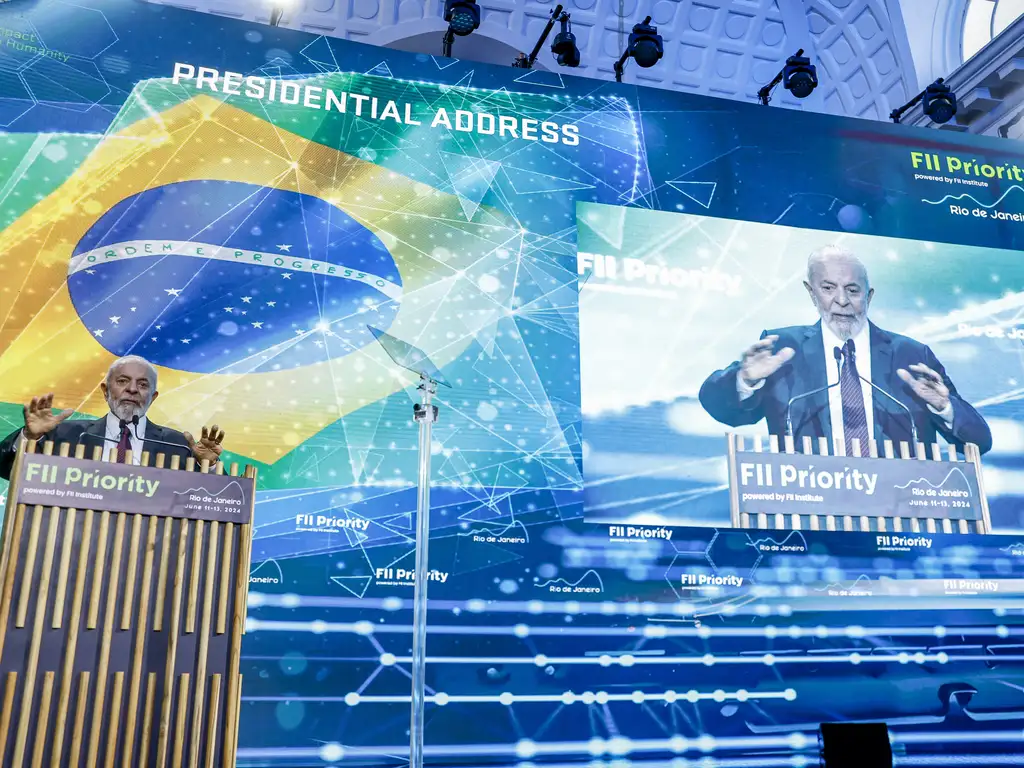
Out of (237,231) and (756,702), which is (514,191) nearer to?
(237,231)

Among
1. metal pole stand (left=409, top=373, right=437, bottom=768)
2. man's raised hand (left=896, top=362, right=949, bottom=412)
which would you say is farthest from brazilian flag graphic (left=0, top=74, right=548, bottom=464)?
man's raised hand (left=896, top=362, right=949, bottom=412)

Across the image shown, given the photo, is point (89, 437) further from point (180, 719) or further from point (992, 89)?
point (992, 89)

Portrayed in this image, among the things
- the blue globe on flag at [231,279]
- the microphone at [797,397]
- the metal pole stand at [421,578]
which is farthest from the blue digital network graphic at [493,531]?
the metal pole stand at [421,578]

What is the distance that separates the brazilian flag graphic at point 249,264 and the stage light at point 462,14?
0.77 m

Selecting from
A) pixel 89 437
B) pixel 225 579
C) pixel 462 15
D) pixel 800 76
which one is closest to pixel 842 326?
pixel 800 76

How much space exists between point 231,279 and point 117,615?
→ 184cm

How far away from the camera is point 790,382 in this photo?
4.76m

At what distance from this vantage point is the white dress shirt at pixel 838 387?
185 inches

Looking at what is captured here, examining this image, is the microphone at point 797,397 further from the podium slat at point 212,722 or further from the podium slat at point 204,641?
the podium slat at point 212,722

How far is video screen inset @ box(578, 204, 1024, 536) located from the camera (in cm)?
451

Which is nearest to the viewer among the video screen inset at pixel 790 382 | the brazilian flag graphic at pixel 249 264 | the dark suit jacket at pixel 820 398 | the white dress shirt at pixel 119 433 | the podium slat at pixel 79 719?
the podium slat at pixel 79 719

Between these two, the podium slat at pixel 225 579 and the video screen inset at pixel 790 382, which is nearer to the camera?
the podium slat at pixel 225 579

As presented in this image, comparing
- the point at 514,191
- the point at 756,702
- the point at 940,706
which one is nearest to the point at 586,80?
the point at 514,191

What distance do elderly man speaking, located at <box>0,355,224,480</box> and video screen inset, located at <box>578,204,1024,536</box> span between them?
1.83m
